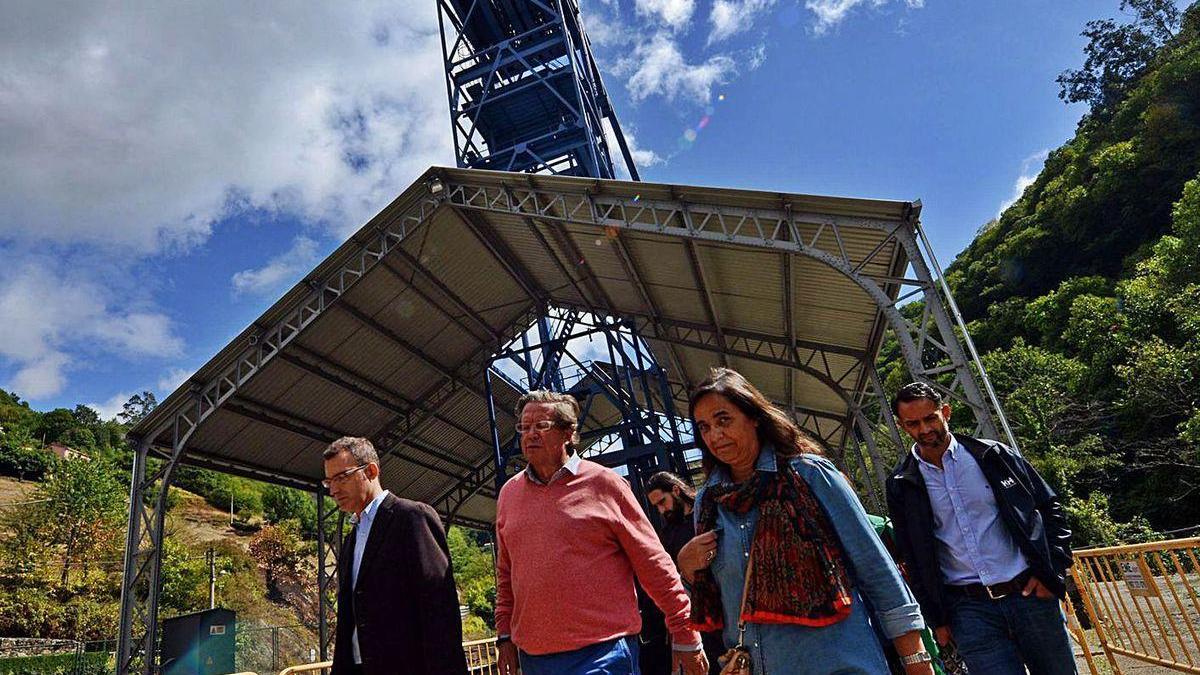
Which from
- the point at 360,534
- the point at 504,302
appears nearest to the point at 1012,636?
the point at 360,534

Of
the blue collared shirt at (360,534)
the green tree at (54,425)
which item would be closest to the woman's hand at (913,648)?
the blue collared shirt at (360,534)

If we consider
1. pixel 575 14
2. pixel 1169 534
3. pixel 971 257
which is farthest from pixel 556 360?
pixel 971 257

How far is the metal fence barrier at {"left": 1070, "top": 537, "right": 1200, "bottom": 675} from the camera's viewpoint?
346 centimetres

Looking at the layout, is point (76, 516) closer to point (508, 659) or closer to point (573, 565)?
point (508, 659)

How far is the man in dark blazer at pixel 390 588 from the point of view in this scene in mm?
2250

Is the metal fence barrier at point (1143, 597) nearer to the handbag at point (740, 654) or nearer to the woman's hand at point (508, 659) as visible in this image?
the handbag at point (740, 654)

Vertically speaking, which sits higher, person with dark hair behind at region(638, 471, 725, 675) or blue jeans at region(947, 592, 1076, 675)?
person with dark hair behind at region(638, 471, 725, 675)

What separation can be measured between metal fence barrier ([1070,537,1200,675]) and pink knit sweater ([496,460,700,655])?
2.89m

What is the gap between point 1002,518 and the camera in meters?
2.38

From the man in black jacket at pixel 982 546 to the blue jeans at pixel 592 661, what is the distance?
1.17m

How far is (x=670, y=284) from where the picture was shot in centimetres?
1160

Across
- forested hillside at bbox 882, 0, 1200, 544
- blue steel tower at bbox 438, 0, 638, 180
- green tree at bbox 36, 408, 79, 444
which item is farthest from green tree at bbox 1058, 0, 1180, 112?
green tree at bbox 36, 408, 79, 444

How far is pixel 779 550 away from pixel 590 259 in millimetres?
10625

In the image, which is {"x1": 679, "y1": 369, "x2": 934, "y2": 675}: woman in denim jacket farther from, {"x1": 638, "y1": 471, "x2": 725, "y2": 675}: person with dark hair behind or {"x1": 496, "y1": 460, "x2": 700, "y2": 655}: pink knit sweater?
{"x1": 638, "y1": 471, "x2": 725, "y2": 675}: person with dark hair behind
